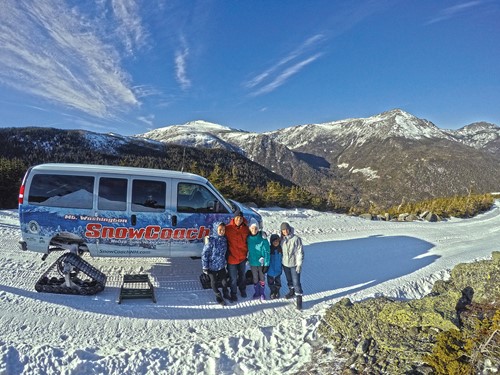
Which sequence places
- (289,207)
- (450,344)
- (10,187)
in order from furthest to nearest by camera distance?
(289,207), (10,187), (450,344)

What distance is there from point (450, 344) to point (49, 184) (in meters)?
7.51

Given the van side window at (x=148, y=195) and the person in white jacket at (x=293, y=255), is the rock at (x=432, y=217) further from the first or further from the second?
the van side window at (x=148, y=195)

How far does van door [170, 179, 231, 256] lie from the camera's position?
691 centimetres

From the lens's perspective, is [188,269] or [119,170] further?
[188,269]

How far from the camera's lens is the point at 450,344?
4.32m

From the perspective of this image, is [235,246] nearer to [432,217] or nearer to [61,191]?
[61,191]

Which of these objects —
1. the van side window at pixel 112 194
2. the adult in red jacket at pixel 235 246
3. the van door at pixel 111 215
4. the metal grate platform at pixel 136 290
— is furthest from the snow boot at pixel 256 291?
the van side window at pixel 112 194

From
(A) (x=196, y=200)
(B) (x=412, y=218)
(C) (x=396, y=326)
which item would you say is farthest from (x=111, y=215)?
(B) (x=412, y=218)

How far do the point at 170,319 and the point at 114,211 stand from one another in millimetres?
2509

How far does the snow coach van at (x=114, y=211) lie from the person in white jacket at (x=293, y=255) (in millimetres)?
1478

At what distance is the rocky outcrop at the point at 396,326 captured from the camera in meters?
4.44

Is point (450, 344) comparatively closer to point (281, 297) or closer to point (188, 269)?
point (281, 297)

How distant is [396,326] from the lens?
16.6ft

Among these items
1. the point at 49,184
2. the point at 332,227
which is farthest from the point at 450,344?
the point at 332,227
